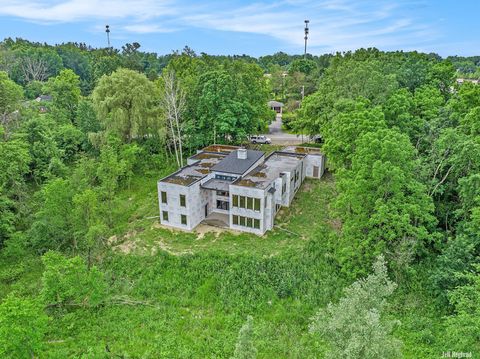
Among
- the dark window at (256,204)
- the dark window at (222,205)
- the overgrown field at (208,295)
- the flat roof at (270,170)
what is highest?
the flat roof at (270,170)

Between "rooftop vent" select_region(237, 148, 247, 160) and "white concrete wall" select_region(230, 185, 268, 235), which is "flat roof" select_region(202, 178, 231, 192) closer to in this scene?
"white concrete wall" select_region(230, 185, 268, 235)

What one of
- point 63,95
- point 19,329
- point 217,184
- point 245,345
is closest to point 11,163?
point 217,184

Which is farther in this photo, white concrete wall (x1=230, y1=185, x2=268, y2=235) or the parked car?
the parked car

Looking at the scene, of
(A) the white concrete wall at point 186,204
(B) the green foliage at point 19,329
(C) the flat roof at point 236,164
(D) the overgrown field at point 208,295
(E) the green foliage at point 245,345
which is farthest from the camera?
(C) the flat roof at point 236,164

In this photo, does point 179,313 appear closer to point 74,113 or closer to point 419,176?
point 419,176

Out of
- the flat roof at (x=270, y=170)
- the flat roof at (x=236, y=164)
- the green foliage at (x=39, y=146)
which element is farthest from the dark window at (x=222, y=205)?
the green foliage at (x=39, y=146)

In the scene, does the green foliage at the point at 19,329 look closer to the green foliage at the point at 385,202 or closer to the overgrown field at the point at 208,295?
the overgrown field at the point at 208,295

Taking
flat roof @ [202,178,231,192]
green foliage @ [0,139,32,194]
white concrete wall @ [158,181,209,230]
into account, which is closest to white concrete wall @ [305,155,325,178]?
flat roof @ [202,178,231,192]
